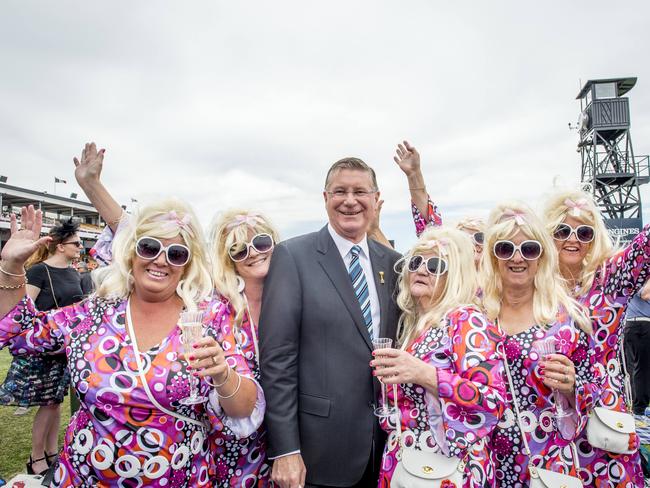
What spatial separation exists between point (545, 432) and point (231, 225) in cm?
A: 254

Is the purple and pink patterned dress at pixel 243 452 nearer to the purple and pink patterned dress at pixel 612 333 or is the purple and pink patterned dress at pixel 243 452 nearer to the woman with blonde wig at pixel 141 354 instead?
the woman with blonde wig at pixel 141 354

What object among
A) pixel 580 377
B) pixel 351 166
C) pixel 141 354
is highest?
pixel 351 166

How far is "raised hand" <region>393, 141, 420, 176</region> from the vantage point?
155 inches

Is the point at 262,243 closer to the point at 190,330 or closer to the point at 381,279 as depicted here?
the point at 381,279

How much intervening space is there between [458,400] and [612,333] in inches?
60.5

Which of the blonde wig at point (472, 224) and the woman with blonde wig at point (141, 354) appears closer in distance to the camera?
the woman with blonde wig at point (141, 354)

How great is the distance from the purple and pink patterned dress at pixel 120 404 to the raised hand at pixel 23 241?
0.82 ft

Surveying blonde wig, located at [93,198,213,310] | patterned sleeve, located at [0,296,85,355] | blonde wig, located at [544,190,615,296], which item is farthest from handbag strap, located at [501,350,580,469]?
patterned sleeve, located at [0,296,85,355]

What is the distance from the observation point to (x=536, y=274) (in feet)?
9.27

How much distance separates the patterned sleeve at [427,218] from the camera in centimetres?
400

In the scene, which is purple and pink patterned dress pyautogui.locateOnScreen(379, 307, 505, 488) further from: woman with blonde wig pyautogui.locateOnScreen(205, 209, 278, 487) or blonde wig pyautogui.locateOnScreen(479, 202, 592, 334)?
woman with blonde wig pyautogui.locateOnScreen(205, 209, 278, 487)

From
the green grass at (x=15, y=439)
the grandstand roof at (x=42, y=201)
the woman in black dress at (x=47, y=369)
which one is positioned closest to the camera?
the woman in black dress at (x=47, y=369)

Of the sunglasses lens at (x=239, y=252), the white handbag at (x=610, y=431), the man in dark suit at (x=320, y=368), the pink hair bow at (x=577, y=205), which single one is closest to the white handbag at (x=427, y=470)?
the man in dark suit at (x=320, y=368)

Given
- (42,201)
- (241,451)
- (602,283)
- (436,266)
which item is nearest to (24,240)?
(241,451)
